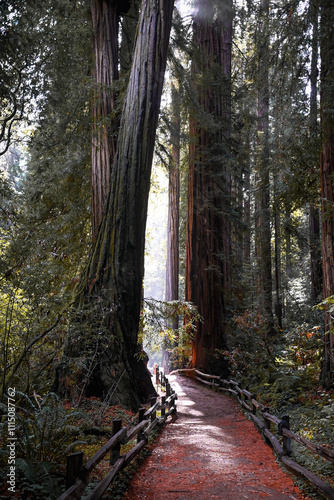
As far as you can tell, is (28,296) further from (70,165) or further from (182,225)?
(182,225)

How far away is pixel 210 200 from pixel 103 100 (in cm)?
716

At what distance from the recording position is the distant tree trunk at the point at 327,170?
8.11 meters

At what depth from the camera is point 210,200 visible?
15.7 meters

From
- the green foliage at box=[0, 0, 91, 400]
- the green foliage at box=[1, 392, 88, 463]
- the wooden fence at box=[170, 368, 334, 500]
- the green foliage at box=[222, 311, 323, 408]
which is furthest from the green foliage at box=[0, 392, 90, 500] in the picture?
the green foliage at box=[222, 311, 323, 408]

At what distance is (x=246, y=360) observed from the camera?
1305 cm

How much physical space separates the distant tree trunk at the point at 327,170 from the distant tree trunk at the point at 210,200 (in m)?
6.59

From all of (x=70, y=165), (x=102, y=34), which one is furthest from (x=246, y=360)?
(x=102, y=34)

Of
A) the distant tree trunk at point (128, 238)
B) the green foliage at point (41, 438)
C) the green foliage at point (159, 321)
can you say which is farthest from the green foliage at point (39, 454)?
the green foliage at point (159, 321)

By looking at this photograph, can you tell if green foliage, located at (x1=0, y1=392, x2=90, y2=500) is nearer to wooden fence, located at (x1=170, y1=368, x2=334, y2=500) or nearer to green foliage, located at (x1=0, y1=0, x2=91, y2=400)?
green foliage, located at (x1=0, y1=0, x2=91, y2=400)

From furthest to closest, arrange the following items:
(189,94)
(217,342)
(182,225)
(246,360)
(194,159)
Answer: (182,225)
(194,159)
(217,342)
(246,360)
(189,94)

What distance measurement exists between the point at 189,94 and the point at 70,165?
3.72 metres

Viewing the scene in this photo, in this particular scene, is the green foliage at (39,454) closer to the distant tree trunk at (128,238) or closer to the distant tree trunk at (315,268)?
the distant tree trunk at (128,238)

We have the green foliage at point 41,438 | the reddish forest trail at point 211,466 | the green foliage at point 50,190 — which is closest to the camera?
the green foliage at point 41,438

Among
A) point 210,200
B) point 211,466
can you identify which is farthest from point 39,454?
point 210,200
